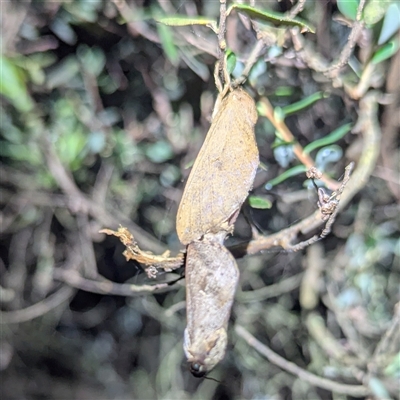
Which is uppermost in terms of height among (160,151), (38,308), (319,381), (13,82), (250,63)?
(250,63)

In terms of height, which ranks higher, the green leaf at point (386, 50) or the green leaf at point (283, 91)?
the green leaf at point (386, 50)

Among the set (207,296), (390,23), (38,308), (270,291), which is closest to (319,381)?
(270,291)

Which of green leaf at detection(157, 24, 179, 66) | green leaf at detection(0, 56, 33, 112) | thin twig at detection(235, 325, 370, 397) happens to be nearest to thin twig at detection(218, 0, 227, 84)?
green leaf at detection(157, 24, 179, 66)

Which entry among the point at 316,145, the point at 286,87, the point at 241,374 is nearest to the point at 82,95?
the point at 286,87

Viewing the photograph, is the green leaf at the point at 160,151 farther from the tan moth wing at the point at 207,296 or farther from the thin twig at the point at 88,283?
the tan moth wing at the point at 207,296

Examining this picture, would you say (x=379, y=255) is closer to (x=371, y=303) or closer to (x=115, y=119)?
(x=371, y=303)

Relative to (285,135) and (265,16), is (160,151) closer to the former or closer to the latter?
(285,135)

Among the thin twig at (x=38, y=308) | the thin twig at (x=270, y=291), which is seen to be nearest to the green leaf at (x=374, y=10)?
the thin twig at (x=270, y=291)
